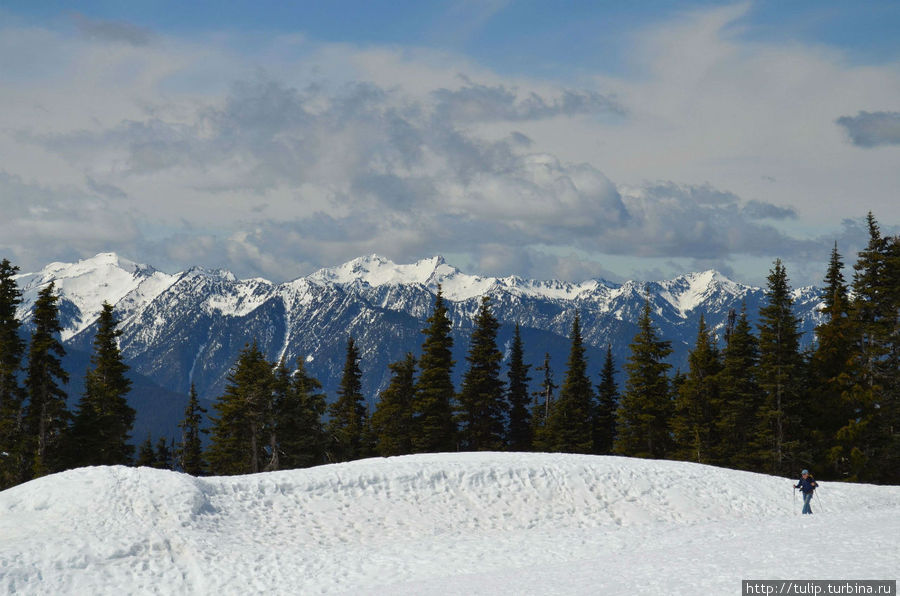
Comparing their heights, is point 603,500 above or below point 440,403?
below

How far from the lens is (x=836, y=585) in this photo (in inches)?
609

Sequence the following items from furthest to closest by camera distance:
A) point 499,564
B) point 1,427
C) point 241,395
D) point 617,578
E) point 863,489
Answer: point 241,395 < point 1,427 < point 863,489 < point 499,564 < point 617,578

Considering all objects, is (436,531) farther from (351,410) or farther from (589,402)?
(351,410)

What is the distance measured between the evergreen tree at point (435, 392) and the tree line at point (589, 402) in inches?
4.0

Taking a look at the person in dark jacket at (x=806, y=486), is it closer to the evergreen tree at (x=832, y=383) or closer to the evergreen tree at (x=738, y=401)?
the evergreen tree at (x=832, y=383)

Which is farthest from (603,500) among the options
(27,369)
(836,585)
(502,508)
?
(27,369)

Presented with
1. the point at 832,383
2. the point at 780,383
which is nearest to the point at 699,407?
the point at 780,383

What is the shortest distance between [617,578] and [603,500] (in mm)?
10989

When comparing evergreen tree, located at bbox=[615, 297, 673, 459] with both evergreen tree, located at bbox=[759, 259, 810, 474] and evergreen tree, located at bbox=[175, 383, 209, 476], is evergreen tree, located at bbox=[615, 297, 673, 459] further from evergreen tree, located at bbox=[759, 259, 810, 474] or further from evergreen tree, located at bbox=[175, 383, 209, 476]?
evergreen tree, located at bbox=[175, 383, 209, 476]

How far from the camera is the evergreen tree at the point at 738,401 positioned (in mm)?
45062

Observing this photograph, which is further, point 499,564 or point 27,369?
point 27,369

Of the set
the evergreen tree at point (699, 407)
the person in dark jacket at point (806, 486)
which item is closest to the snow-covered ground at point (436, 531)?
the person in dark jacket at point (806, 486)

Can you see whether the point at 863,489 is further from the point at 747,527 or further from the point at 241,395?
the point at 241,395

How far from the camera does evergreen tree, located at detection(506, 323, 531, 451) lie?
61.5m
